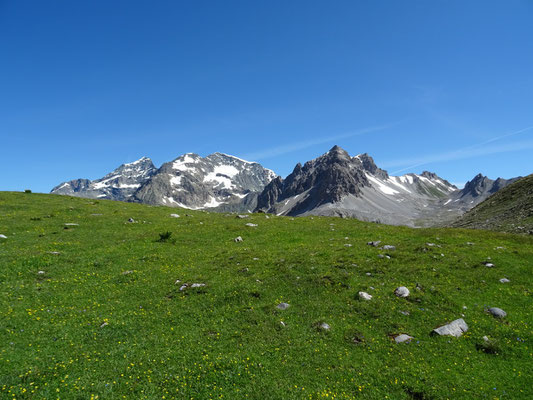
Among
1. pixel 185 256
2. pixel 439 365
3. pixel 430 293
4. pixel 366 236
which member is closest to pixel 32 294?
pixel 185 256

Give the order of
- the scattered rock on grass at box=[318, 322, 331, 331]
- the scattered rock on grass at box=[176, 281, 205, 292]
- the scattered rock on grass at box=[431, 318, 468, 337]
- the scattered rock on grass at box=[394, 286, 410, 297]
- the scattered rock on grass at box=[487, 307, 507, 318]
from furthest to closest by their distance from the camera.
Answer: the scattered rock on grass at box=[176, 281, 205, 292], the scattered rock on grass at box=[394, 286, 410, 297], the scattered rock on grass at box=[487, 307, 507, 318], the scattered rock on grass at box=[318, 322, 331, 331], the scattered rock on grass at box=[431, 318, 468, 337]

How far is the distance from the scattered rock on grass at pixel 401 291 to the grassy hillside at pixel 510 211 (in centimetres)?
3754

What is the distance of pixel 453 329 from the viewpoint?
14438mm

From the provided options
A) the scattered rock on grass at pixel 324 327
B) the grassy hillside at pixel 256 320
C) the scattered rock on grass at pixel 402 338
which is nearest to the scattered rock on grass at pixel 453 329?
the grassy hillside at pixel 256 320

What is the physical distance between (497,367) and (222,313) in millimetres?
13217

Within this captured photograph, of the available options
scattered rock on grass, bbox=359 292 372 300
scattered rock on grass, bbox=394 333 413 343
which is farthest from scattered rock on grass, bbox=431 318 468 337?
scattered rock on grass, bbox=359 292 372 300

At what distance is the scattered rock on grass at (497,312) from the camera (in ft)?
50.4

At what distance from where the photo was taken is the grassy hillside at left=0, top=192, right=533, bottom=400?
445 inches

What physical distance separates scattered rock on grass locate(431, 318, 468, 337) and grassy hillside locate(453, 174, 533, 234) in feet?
127

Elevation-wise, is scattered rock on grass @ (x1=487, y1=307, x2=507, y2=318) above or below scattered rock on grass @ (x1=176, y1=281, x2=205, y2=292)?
below

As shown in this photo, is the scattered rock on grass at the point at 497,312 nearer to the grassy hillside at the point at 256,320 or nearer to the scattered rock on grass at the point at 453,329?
the grassy hillside at the point at 256,320

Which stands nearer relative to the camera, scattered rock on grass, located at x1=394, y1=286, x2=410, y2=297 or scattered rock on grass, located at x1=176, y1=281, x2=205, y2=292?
scattered rock on grass, located at x1=394, y1=286, x2=410, y2=297

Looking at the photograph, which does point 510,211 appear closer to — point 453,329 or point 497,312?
point 497,312

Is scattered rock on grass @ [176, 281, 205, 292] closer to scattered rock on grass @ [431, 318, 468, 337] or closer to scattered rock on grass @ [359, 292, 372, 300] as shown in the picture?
scattered rock on grass @ [359, 292, 372, 300]
